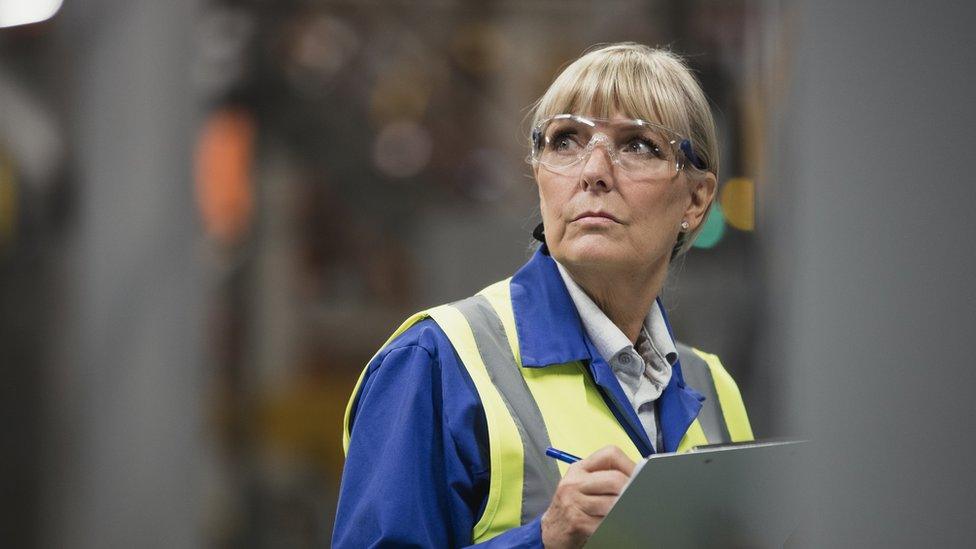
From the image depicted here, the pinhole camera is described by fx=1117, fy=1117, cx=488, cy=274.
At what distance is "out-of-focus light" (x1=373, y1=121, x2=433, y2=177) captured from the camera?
7.35 m

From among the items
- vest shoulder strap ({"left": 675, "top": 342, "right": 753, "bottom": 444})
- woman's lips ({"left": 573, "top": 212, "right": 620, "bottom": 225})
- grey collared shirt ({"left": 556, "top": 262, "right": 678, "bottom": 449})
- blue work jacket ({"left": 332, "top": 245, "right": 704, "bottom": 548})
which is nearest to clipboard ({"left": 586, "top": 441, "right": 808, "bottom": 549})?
blue work jacket ({"left": 332, "top": 245, "right": 704, "bottom": 548})

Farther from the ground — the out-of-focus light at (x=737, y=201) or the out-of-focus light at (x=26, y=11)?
the out-of-focus light at (x=26, y=11)

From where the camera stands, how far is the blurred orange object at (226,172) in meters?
6.65

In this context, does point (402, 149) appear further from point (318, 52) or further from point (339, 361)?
point (339, 361)

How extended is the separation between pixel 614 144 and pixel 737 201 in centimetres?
448

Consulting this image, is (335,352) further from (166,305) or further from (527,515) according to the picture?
(527,515)

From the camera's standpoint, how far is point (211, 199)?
21.9ft

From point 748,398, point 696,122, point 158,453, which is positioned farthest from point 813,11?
point 748,398

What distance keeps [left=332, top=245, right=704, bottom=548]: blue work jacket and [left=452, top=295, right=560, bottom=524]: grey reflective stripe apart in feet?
0.13

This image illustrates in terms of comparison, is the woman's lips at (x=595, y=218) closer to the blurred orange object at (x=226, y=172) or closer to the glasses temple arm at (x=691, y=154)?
the glasses temple arm at (x=691, y=154)

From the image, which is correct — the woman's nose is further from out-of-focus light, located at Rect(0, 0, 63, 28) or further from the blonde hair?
out-of-focus light, located at Rect(0, 0, 63, 28)

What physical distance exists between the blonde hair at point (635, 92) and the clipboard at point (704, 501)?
2.03 feet

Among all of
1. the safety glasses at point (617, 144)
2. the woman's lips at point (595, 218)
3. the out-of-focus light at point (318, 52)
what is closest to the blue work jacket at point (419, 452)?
the woman's lips at point (595, 218)

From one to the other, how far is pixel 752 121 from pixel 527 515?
4.22 meters
